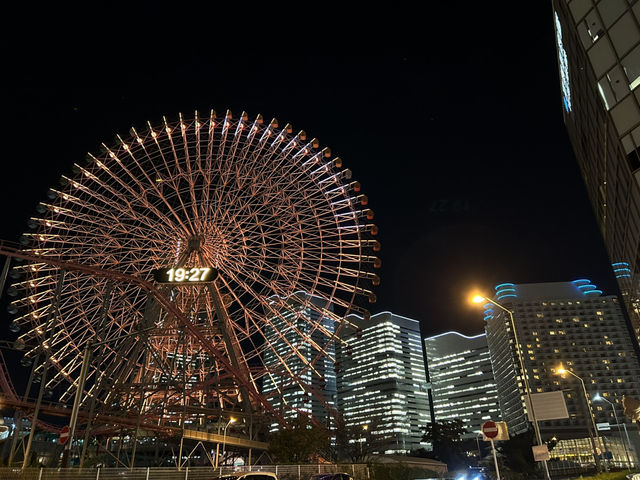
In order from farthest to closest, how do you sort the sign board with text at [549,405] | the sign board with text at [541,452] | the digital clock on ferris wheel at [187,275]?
the digital clock on ferris wheel at [187,275] < the sign board with text at [549,405] < the sign board with text at [541,452]

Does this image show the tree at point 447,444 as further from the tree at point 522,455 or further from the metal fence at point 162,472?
the metal fence at point 162,472

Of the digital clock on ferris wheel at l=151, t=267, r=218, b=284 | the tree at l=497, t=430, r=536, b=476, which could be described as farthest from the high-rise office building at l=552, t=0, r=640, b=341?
the tree at l=497, t=430, r=536, b=476

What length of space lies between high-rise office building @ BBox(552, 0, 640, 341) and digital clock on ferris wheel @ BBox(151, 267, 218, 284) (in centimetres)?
2321

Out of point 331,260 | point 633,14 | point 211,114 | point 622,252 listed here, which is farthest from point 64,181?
point 622,252

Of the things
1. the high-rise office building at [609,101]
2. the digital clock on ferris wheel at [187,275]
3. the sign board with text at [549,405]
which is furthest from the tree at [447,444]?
the sign board with text at [549,405]

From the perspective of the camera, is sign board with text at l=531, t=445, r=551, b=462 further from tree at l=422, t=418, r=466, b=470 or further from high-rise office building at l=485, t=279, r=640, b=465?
high-rise office building at l=485, t=279, r=640, b=465

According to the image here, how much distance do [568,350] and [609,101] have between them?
155262mm

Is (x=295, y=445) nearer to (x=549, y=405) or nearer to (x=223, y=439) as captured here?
(x=223, y=439)

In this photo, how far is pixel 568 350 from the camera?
159m

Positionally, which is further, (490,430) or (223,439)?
(223,439)

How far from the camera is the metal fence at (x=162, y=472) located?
18.8m

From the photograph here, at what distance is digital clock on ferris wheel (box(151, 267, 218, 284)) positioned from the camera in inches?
1125

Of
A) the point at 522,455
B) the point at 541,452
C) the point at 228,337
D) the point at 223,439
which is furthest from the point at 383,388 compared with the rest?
the point at 541,452

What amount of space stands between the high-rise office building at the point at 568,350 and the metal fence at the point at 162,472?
12473 cm
